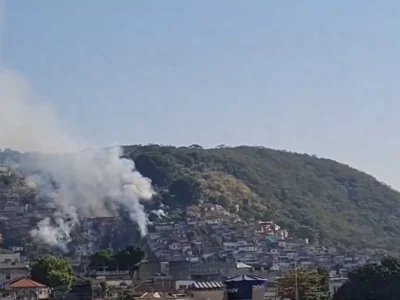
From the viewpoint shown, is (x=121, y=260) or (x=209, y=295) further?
(x=121, y=260)

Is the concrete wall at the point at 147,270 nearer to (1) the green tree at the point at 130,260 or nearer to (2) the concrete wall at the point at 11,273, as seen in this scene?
(1) the green tree at the point at 130,260

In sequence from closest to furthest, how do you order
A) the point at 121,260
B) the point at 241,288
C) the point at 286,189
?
the point at 241,288 → the point at 121,260 → the point at 286,189

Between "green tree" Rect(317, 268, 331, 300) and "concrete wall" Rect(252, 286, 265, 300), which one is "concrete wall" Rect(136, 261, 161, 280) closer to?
"green tree" Rect(317, 268, 331, 300)

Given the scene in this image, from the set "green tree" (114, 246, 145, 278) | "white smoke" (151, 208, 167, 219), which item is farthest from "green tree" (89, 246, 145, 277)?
"white smoke" (151, 208, 167, 219)

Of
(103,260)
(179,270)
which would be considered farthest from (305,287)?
(103,260)

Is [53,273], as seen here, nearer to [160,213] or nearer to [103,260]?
[103,260]
